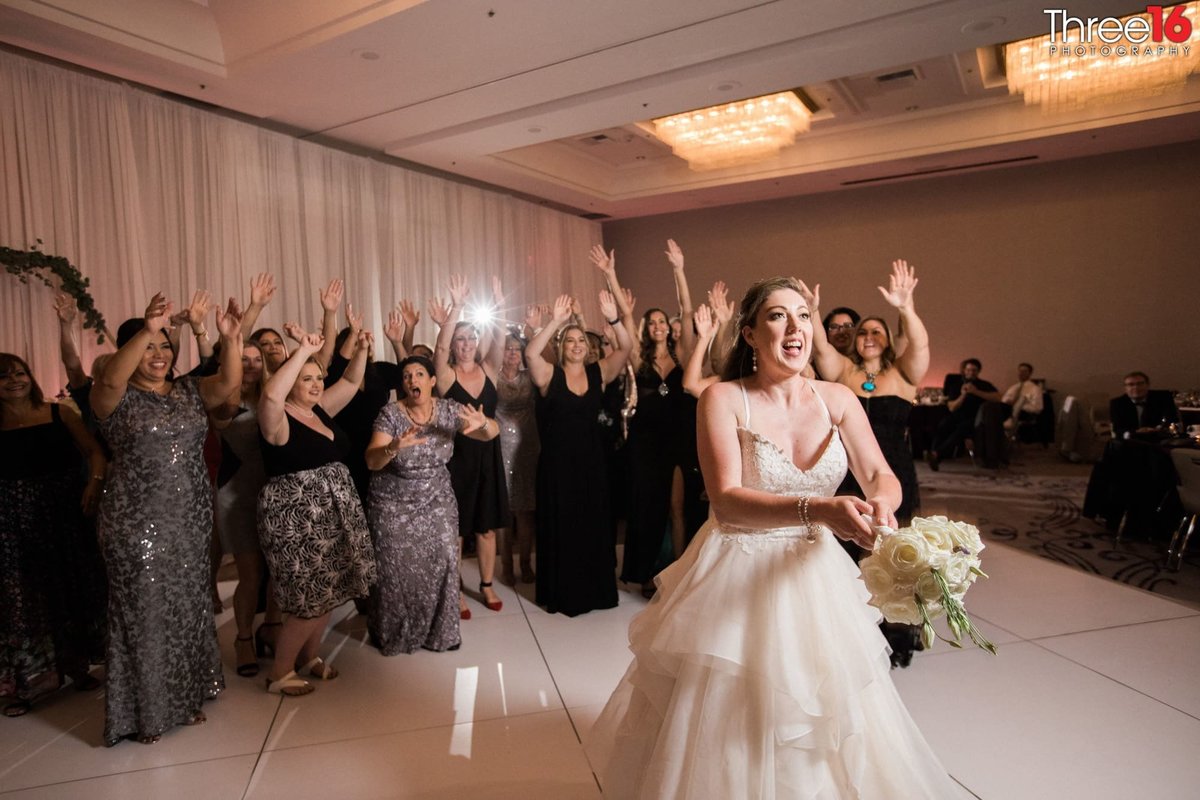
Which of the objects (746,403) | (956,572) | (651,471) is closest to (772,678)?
(956,572)

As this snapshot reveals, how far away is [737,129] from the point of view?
709 cm

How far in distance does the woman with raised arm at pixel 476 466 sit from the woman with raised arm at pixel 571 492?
0.95 feet

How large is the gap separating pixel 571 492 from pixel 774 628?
253 centimetres

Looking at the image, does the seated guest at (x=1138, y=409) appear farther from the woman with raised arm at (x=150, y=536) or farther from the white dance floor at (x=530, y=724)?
the woman with raised arm at (x=150, y=536)

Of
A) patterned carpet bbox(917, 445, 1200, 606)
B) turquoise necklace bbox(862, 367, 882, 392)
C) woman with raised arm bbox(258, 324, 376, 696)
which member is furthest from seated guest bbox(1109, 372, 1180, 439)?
woman with raised arm bbox(258, 324, 376, 696)

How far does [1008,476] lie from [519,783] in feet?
25.3

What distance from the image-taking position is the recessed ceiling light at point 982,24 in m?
4.82

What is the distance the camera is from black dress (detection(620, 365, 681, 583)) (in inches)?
167

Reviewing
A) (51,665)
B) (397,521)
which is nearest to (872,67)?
(397,521)

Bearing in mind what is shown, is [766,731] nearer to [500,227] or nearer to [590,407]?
[590,407]

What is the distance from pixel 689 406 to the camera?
13.5 feet

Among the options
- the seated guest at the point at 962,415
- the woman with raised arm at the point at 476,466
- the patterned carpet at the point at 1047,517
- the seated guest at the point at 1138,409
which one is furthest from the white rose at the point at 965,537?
the seated guest at the point at 962,415

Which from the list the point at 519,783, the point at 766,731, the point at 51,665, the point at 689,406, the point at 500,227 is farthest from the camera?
the point at 500,227

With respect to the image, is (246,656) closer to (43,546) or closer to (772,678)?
(43,546)
